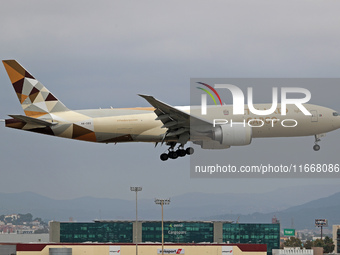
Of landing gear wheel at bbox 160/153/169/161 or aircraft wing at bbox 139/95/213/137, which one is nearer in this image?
aircraft wing at bbox 139/95/213/137

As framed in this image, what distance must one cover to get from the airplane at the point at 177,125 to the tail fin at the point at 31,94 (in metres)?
1.43

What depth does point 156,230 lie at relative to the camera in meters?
183

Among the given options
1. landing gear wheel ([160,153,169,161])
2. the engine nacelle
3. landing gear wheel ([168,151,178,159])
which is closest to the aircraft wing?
the engine nacelle

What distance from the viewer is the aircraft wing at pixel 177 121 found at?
80.6m

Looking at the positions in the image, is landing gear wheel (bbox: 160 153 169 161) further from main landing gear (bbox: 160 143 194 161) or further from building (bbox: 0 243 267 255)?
building (bbox: 0 243 267 255)

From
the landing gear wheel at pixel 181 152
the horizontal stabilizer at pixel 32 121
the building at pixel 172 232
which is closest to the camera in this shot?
the horizontal stabilizer at pixel 32 121

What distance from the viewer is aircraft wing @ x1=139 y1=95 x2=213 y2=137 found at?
80562mm

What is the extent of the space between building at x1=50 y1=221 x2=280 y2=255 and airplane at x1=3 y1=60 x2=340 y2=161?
99666mm

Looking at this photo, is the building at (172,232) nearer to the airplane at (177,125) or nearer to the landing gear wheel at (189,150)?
the landing gear wheel at (189,150)

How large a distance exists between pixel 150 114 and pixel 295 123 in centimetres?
1547

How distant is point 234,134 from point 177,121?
6.34 metres

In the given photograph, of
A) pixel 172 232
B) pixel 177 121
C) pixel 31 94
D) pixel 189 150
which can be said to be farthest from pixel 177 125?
pixel 172 232

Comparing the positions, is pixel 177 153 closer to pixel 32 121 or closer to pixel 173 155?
pixel 173 155

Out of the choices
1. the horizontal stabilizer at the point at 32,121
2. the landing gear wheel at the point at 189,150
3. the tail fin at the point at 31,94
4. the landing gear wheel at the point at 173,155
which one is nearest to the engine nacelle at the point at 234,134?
the landing gear wheel at the point at 189,150
